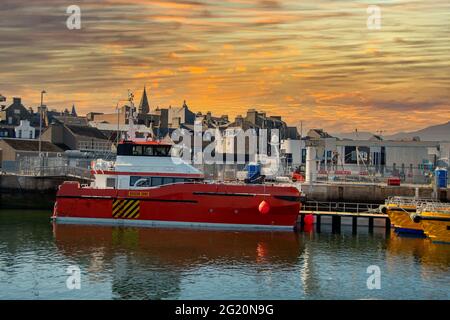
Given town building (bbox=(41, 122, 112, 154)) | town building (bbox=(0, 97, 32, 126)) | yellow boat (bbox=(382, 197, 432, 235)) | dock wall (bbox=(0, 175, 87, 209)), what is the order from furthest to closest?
town building (bbox=(0, 97, 32, 126))
town building (bbox=(41, 122, 112, 154))
dock wall (bbox=(0, 175, 87, 209))
yellow boat (bbox=(382, 197, 432, 235))

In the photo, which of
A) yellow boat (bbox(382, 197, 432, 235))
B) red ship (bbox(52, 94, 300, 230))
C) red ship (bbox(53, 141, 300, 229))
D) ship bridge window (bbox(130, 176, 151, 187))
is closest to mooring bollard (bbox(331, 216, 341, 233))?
yellow boat (bbox(382, 197, 432, 235))

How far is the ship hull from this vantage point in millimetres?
31188

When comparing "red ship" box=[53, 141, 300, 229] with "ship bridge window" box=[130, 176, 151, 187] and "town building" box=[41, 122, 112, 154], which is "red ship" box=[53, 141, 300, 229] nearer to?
"ship bridge window" box=[130, 176, 151, 187]

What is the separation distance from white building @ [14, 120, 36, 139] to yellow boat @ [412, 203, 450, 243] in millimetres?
63124

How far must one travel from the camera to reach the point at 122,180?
32500 mm

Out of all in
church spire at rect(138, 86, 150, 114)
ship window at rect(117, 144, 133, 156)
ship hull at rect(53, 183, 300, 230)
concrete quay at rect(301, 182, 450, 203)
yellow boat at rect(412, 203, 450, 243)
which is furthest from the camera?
church spire at rect(138, 86, 150, 114)

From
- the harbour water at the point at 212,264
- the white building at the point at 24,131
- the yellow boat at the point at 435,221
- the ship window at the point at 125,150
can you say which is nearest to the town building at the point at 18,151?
the white building at the point at 24,131

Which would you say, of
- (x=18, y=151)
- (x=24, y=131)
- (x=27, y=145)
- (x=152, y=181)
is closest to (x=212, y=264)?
(x=152, y=181)

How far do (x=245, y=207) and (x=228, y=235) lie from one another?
7.79ft

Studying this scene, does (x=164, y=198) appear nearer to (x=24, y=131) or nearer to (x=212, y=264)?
(x=212, y=264)

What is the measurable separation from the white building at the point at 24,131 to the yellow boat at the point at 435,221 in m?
63.1

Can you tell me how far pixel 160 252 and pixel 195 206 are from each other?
7.08m
